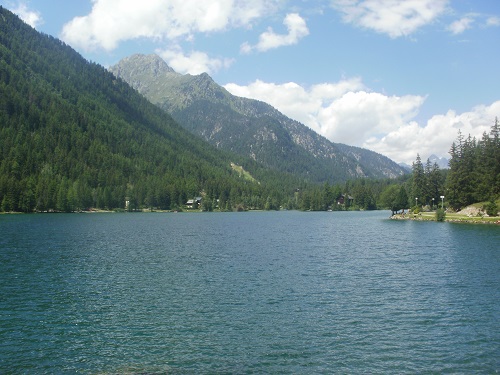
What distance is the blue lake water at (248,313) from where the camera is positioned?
22859 mm

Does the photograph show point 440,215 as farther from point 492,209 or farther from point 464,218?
point 492,209

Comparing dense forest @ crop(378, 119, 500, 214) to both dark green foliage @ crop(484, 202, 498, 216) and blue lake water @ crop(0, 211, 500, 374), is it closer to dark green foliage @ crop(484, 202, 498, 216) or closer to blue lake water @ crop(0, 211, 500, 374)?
dark green foliage @ crop(484, 202, 498, 216)

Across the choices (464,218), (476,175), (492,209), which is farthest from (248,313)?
(476,175)

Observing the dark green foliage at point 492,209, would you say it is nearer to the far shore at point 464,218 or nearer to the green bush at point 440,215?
the far shore at point 464,218

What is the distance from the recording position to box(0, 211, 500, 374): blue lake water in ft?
75.0

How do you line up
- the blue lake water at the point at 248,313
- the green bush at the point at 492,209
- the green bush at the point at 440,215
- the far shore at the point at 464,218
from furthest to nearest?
the green bush at the point at 440,215
the green bush at the point at 492,209
the far shore at the point at 464,218
the blue lake water at the point at 248,313

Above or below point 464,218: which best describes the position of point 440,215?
above

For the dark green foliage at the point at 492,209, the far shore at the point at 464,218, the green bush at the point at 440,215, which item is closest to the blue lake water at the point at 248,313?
the far shore at the point at 464,218

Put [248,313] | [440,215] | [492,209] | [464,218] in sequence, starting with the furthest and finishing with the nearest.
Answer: [440,215], [464,218], [492,209], [248,313]

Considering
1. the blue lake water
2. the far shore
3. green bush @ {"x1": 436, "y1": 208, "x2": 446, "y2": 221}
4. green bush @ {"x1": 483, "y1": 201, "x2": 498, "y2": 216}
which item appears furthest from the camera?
green bush @ {"x1": 436, "y1": 208, "x2": 446, "y2": 221}

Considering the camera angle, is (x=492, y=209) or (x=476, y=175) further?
(x=476, y=175)

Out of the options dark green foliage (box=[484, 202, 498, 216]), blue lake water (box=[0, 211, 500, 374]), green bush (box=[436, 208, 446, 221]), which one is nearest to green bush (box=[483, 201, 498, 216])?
dark green foliage (box=[484, 202, 498, 216])

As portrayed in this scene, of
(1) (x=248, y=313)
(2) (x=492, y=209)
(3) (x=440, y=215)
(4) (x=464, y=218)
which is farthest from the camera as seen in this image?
(3) (x=440, y=215)

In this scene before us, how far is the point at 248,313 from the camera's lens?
1240 inches
